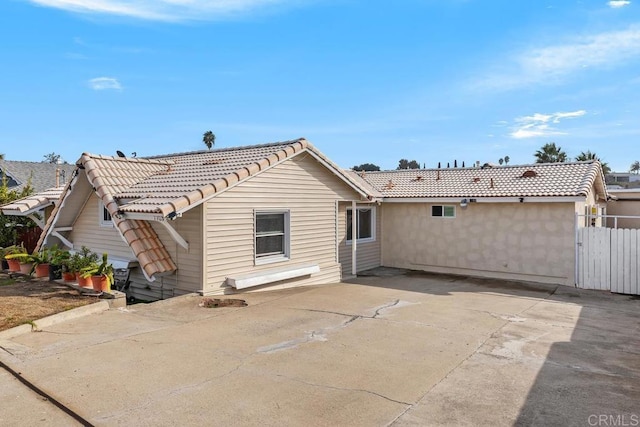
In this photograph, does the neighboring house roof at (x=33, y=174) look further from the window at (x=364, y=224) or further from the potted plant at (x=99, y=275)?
the window at (x=364, y=224)

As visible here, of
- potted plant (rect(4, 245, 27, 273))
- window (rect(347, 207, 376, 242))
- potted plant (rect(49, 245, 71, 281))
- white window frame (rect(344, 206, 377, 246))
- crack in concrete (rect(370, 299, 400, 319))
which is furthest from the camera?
window (rect(347, 207, 376, 242))

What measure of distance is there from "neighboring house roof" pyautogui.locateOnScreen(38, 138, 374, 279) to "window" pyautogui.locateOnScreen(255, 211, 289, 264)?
4.71ft

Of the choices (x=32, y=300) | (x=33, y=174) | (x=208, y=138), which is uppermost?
(x=208, y=138)

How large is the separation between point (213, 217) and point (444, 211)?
8.93 m

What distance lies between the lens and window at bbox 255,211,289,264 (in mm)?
11188

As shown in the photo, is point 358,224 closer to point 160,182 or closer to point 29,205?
point 160,182

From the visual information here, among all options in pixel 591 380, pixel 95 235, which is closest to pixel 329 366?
pixel 591 380

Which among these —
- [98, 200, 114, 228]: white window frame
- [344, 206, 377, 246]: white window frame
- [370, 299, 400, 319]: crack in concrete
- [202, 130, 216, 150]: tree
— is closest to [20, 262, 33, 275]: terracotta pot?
[98, 200, 114, 228]: white window frame

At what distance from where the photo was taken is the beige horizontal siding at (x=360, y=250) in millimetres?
14250

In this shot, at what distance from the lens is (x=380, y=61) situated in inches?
633

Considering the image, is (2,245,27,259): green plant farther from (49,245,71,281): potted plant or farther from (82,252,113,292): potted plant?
(82,252,113,292): potted plant

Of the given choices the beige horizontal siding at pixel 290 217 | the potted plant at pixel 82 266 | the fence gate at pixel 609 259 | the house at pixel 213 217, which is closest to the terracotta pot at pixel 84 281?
the potted plant at pixel 82 266

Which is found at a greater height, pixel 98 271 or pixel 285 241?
pixel 285 241

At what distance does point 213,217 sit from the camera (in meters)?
9.77
